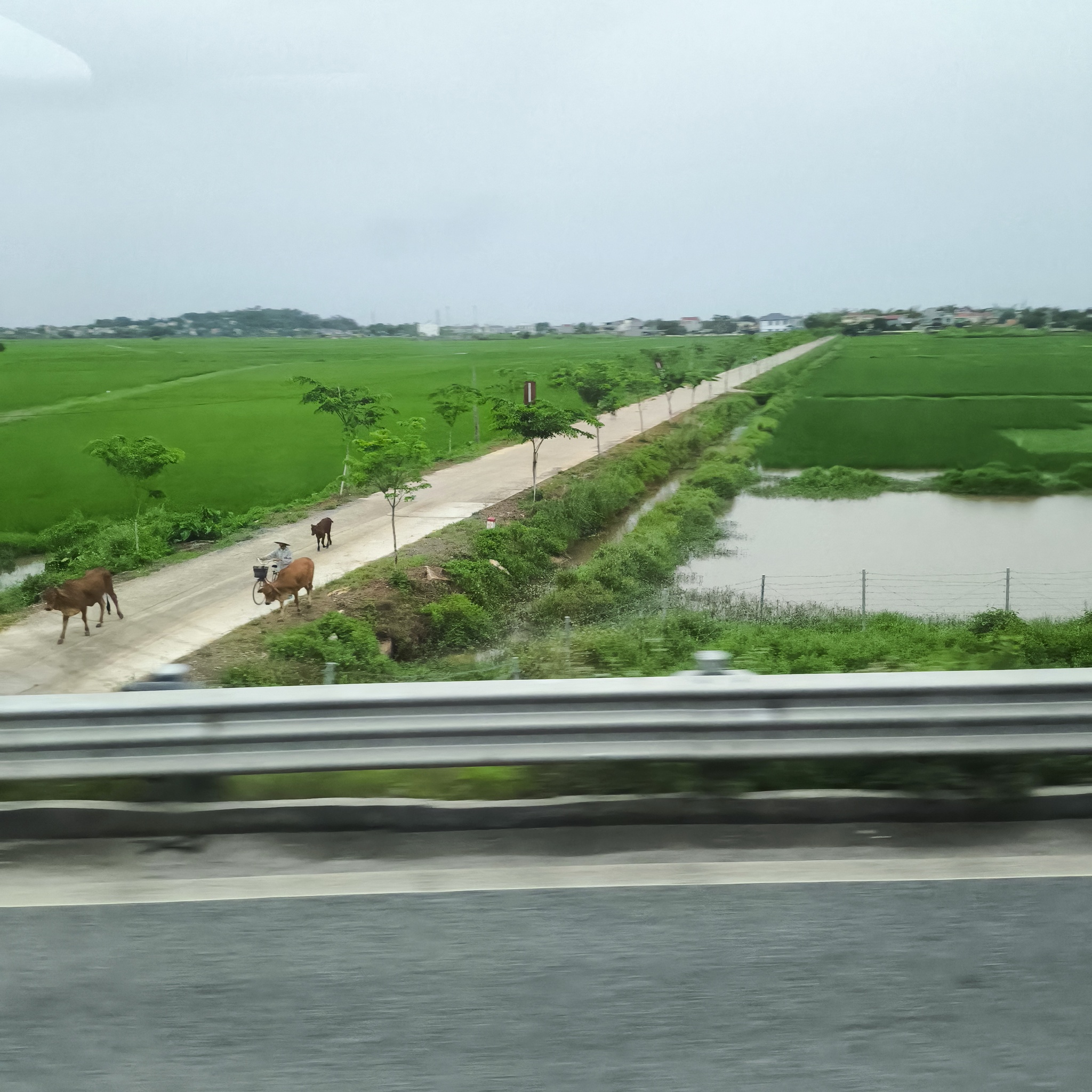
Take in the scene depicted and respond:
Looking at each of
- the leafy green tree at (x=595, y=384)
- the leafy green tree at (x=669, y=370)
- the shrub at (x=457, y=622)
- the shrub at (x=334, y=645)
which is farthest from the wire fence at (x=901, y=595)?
the shrub at (x=334, y=645)

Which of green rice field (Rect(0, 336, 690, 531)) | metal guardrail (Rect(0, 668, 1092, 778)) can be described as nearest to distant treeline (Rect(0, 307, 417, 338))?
green rice field (Rect(0, 336, 690, 531))

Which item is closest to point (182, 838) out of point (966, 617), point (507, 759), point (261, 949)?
point (261, 949)

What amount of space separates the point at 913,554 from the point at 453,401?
2.71 metres

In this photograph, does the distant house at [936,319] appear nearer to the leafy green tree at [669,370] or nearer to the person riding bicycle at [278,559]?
the leafy green tree at [669,370]

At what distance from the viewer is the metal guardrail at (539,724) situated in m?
2.95

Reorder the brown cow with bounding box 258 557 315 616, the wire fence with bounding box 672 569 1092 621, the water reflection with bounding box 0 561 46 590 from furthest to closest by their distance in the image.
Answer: the wire fence with bounding box 672 569 1092 621 < the brown cow with bounding box 258 557 315 616 < the water reflection with bounding box 0 561 46 590

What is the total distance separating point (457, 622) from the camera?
476 centimetres

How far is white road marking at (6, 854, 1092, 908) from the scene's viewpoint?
2680 millimetres

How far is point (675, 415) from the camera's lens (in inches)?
245

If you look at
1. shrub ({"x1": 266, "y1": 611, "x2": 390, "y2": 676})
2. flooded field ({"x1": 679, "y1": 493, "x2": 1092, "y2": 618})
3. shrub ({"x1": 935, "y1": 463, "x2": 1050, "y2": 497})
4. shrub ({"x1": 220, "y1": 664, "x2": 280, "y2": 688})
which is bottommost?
shrub ({"x1": 220, "y1": 664, "x2": 280, "y2": 688})

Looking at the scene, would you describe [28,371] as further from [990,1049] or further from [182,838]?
[990,1049]

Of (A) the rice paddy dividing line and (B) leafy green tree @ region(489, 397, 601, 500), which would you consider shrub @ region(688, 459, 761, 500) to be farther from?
(A) the rice paddy dividing line

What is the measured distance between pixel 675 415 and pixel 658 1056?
4616 mm

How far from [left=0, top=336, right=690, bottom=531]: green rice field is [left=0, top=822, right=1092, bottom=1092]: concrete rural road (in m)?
2.55
